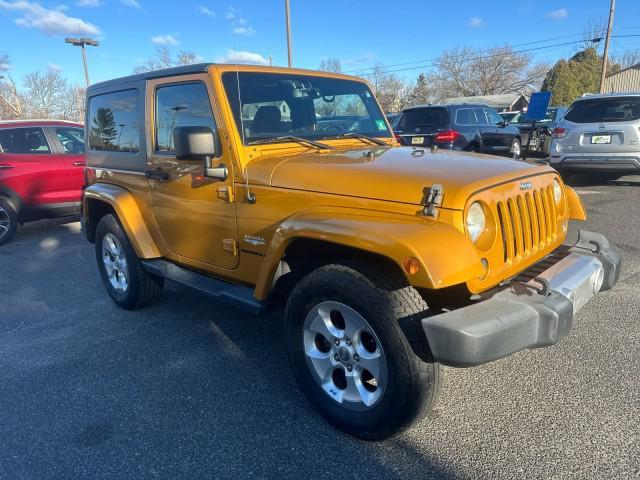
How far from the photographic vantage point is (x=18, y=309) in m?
4.54

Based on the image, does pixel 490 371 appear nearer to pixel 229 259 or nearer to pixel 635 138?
pixel 229 259

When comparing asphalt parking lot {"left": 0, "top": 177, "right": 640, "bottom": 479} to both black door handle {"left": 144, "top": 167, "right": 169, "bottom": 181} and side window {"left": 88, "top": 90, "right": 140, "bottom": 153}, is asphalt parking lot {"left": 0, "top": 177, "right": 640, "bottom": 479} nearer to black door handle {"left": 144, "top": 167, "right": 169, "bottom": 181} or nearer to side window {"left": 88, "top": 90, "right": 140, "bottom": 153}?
→ black door handle {"left": 144, "top": 167, "right": 169, "bottom": 181}

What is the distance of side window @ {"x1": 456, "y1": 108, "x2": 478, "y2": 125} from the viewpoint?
10.8m

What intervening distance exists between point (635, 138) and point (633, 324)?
596 centimetres

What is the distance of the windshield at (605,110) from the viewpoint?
8375 millimetres

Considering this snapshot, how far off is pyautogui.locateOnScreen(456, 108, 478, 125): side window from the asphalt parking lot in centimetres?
732

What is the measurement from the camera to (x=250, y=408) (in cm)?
278

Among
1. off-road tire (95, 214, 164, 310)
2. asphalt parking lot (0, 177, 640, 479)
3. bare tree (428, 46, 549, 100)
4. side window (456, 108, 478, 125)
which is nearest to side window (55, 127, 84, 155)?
off-road tire (95, 214, 164, 310)

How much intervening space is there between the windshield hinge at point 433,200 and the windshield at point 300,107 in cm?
131

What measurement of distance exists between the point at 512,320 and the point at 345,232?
0.83 metres

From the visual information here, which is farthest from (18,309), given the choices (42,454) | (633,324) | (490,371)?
(633,324)

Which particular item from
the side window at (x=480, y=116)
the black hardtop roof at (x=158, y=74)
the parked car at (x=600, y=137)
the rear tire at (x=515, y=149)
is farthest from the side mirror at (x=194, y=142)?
the rear tire at (x=515, y=149)

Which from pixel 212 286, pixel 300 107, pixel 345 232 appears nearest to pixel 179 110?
pixel 300 107

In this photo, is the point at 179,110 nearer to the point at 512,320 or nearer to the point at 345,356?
the point at 345,356
